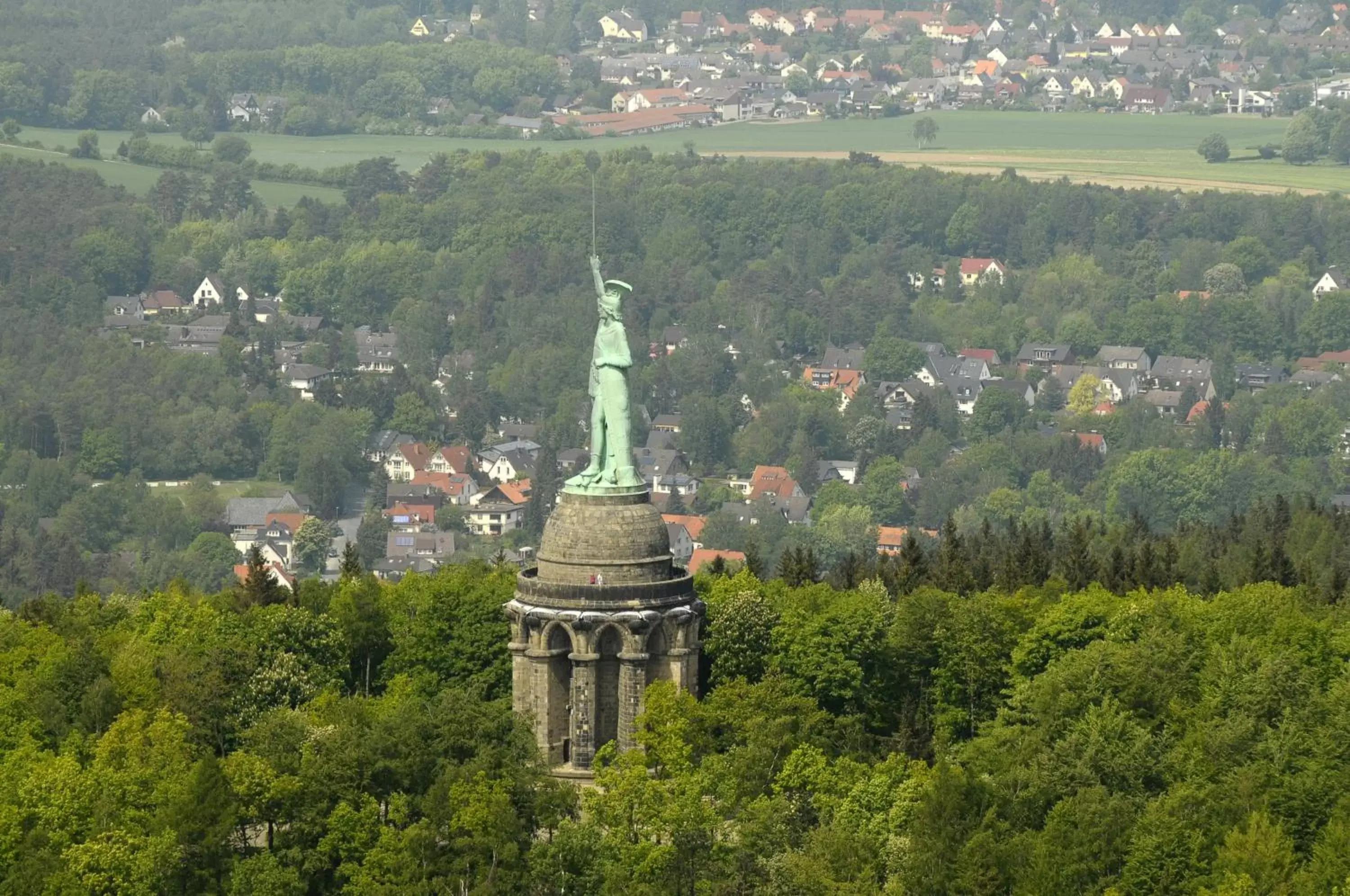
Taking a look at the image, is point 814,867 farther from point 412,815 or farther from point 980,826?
point 412,815

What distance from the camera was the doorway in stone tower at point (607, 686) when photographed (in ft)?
281

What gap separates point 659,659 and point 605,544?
2.89 m

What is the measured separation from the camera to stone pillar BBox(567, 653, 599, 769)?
281 feet

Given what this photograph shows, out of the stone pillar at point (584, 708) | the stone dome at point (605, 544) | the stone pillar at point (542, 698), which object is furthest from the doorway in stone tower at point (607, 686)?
the stone dome at point (605, 544)

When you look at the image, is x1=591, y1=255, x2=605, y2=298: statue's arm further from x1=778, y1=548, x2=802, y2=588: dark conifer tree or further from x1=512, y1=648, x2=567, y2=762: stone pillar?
x1=778, y1=548, x2=802, y2=588: dark conifer tree

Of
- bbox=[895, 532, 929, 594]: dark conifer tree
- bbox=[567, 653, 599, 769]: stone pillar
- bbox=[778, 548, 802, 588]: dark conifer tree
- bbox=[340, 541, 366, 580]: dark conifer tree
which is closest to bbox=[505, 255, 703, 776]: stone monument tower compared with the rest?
bbox=[567, 653, 599, 769]: stone pillar

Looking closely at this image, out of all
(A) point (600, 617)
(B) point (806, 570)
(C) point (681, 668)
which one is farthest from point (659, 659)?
(B) point (806, 570)

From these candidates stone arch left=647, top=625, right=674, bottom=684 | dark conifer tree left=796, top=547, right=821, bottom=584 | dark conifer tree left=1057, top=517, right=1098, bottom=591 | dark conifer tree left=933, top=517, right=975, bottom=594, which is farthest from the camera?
dark conifer tree left=1057, top=517, right=1098, bottom=591

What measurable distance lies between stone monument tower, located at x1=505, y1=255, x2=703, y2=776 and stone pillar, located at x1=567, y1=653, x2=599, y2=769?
0.07 feet

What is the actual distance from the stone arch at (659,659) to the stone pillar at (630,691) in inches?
11.1

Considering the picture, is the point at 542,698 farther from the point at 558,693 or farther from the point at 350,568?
the point at 350,568

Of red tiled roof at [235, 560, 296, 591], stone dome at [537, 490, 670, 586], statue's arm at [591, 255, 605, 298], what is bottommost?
red tiled roof at [235, 560, 296, 591]

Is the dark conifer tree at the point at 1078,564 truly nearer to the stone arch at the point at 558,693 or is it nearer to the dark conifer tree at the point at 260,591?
the stone arch at the point at 558,693

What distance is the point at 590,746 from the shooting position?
85.6m
